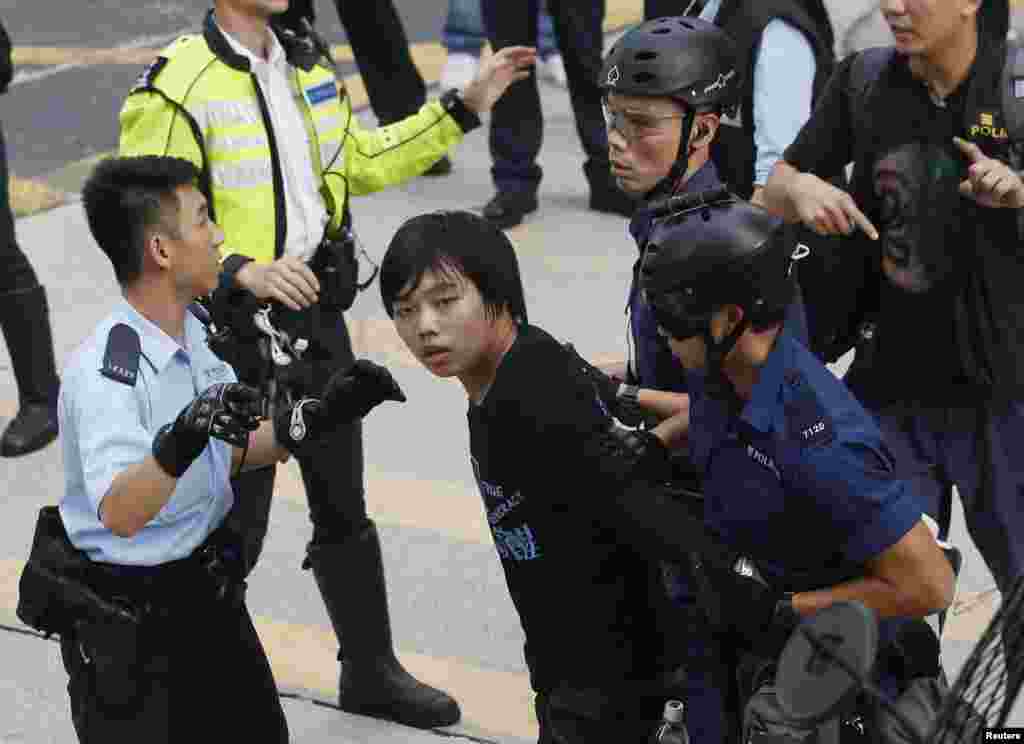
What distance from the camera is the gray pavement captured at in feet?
16.9

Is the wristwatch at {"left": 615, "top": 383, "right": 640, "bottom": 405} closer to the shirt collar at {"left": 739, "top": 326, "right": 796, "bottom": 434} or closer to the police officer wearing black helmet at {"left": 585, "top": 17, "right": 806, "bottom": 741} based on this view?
the police officer wearing black helmet at {"left": 585, "top": 17, "right": 806, "bottom": 741}

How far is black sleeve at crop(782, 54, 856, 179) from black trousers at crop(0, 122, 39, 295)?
3.29m

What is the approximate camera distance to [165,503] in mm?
3604

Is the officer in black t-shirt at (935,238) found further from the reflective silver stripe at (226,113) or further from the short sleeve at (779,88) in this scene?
the reflective silver stripe at (226,113)

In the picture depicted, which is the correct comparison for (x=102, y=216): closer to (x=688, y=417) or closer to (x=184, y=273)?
(x=184, y=273)

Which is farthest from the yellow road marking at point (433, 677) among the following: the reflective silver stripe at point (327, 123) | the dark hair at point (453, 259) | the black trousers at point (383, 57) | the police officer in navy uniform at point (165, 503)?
the black trousers at point (383, 57)

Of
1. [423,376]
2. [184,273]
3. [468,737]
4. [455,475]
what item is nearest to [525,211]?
[423,376]

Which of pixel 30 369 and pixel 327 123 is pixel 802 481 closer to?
pixel 327 123

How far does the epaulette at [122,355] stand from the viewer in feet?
12.1

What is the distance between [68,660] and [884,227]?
6.63 feet

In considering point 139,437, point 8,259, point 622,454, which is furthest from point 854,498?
point 8,259

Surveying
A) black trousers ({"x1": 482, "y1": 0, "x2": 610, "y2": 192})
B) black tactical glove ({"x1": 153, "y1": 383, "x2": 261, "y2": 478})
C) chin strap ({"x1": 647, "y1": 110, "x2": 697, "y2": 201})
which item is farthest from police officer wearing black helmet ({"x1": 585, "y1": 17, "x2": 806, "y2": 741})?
black trousers ({"x1": 482, "y1": 0, "x2": 610, "y2": 192})

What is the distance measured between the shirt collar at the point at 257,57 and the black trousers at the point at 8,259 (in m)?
2.20

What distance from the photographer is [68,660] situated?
12.7 ft
